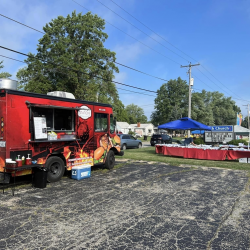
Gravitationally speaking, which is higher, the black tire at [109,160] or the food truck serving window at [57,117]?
the food truck serving window at [57,117]

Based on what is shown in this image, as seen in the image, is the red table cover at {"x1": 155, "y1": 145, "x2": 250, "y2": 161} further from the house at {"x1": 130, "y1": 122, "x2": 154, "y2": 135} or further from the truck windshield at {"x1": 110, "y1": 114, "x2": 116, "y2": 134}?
the house at {"x1": 130, "y1": 122, "x2": 154, "y2": 135}

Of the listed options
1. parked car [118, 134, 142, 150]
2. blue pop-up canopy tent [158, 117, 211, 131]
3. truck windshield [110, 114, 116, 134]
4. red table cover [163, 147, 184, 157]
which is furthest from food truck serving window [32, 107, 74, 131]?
parked car [118, 134, 142, 150]

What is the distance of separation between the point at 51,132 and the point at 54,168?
1.29m

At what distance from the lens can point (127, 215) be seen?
4.91 m

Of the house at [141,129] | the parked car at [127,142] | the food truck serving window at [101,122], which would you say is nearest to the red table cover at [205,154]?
the food truck serving window at [101,122]

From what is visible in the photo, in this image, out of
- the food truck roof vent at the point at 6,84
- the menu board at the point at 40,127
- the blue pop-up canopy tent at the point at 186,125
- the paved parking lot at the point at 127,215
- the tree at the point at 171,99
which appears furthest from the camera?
the tree at the point at 171,99

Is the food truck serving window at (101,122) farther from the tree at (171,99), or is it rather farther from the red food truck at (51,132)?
the tree at (171,99)

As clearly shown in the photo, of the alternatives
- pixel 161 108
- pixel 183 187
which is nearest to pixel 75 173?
pixel 183 187

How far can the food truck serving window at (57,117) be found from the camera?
7250 millimetres

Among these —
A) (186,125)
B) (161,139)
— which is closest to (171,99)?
(161,139)

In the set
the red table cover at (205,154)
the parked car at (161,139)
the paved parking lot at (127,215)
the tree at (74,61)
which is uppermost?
the tree at (74,61)

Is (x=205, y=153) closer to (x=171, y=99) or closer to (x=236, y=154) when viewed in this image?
(x=236, y=154)

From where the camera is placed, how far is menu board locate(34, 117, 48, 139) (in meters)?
6.93

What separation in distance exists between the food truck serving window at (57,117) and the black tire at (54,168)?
103cm
